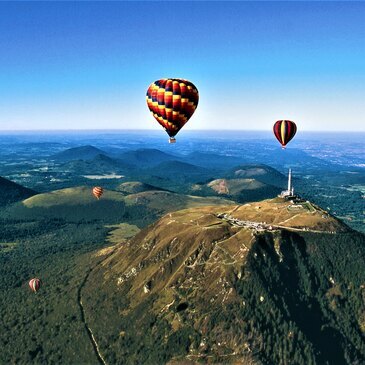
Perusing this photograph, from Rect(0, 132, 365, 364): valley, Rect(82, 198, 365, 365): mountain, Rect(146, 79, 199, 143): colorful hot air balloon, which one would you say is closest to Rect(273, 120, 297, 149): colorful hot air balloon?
Rect(0, 132, 365, 364): valley

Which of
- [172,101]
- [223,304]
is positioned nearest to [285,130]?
[172,101]

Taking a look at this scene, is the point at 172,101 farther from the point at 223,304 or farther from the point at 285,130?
the point at 223,304

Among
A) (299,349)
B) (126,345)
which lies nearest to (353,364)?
(299,349)

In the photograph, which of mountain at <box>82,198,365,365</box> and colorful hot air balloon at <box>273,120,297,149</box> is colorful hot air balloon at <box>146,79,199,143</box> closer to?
colorful hot air balloon at <box>273,120,297,149</box>

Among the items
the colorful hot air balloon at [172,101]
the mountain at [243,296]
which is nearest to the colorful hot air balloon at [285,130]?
the mountain at [243,296]

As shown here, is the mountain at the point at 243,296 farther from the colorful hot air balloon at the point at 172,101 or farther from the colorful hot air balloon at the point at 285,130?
the colorful hot air balloon at the point at 172,101

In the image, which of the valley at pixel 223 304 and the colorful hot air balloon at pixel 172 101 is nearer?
the valley at pixel 223 304

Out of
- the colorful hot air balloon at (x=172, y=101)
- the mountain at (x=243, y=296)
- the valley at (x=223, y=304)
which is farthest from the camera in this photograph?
the colorful hot air balloon at (x=172, y=101)
